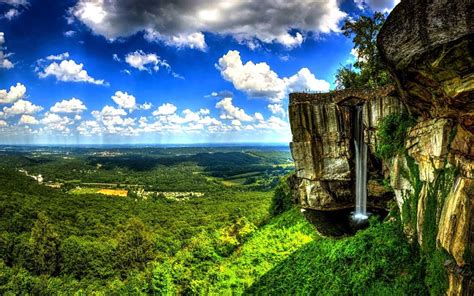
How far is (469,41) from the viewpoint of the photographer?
25.5 ft

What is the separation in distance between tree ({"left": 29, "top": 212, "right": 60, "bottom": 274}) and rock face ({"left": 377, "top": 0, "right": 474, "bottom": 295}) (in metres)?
44.1

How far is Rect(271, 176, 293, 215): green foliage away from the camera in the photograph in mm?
31016

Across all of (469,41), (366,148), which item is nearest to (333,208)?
(366,148)

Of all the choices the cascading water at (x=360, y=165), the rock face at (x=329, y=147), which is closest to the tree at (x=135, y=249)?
the rock face at (x=329, y=147)

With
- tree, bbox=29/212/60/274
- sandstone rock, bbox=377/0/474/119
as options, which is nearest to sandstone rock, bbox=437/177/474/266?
sandstone rock, bbox=377/0/474/119

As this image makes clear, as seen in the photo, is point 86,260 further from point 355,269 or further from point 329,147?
point 355,269

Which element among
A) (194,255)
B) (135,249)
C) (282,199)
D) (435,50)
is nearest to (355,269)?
(435,50)

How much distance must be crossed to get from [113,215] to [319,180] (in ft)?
183

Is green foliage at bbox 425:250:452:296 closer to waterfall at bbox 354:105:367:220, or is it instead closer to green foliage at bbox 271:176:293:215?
waterfall at bbox 354:105:367:220

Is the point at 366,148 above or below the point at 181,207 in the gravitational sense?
above

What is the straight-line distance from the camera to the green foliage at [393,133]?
14.2 meters

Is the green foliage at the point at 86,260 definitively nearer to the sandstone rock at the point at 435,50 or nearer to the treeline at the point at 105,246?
the treeline at the point at 105,246

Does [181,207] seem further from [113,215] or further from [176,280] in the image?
[176,280]

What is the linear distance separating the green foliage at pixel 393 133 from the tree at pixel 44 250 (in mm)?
42907
